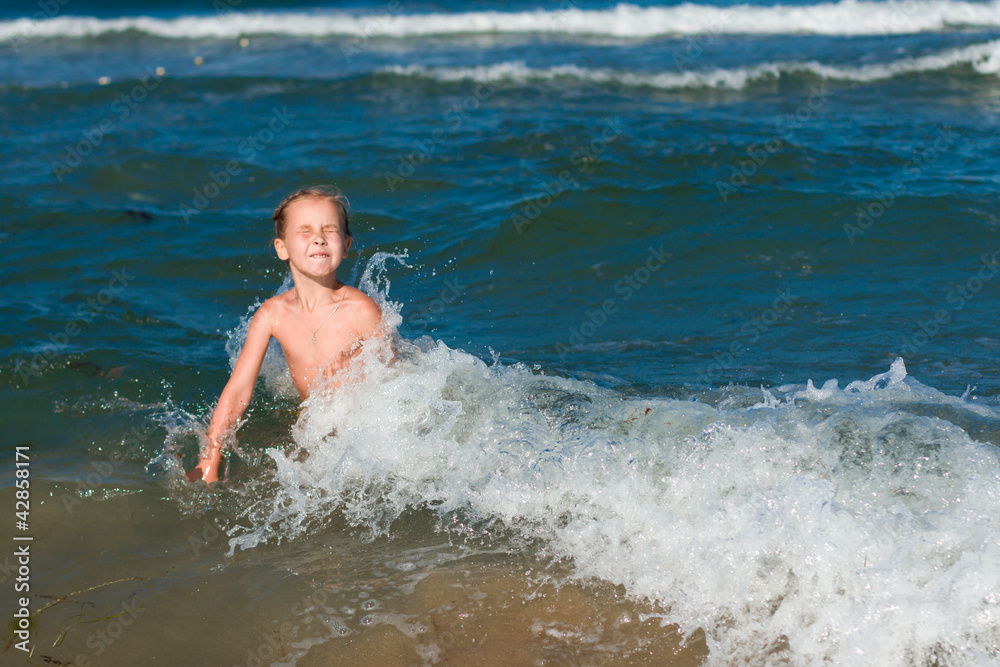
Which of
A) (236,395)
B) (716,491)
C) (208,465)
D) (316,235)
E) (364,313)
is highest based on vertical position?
(316,235)

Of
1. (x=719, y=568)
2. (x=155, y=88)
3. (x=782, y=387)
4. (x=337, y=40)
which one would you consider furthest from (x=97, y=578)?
(x=337, y=40)

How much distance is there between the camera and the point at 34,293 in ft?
20.3

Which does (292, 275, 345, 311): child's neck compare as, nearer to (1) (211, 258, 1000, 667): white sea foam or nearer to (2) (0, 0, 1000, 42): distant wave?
(1) (211, 258, 1000, 667): white sea foam

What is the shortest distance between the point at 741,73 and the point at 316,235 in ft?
29.5

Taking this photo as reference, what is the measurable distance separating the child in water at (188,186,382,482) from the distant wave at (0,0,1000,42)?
13.2 meters

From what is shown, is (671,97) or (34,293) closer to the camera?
(34,293)

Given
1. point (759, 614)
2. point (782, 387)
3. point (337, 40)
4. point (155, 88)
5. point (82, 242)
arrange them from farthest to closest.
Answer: point (337, 40) → point (155, 88) → point (82, 242) → point (782, 387) → point (759, 614)

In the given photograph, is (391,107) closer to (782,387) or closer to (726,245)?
(726,245)

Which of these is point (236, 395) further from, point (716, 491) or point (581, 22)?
point (581, 22)

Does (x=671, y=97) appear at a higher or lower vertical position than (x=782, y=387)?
higher

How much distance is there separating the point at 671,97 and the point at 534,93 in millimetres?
1700

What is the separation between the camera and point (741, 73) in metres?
11.8

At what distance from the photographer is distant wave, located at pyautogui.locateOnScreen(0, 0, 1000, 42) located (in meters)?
15.8

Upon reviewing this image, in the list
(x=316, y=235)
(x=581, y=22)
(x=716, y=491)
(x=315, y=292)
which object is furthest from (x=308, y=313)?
(x=581, y=22)
